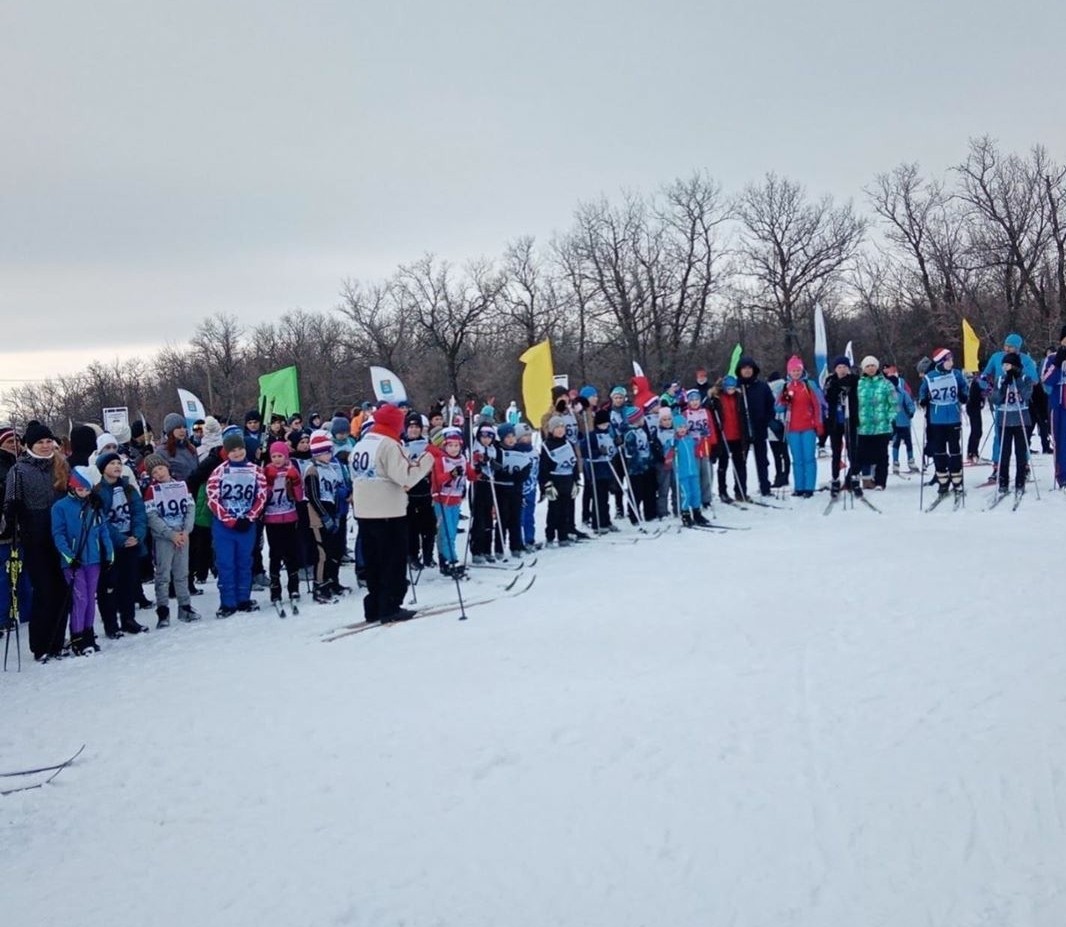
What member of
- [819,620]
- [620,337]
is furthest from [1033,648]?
[620,337]

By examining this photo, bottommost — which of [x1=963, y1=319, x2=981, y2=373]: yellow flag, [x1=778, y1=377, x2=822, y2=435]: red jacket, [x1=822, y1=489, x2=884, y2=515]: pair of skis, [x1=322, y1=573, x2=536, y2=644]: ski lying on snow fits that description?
[x1=322, y1=573, x2=536, y2=644]: ski lying on snow

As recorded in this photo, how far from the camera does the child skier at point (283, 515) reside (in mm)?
10039

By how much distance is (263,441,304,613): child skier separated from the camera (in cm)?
1004

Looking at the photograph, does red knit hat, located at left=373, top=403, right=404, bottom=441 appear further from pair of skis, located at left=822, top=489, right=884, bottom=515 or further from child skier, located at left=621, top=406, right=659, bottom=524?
pair of skis, located at left=822, top=489, right=884, bottom=515

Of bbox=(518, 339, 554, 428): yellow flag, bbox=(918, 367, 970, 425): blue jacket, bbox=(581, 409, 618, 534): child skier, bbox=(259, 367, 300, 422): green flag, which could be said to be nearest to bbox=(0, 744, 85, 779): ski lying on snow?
bbox=(518, 339, 554, 428): yellow flag

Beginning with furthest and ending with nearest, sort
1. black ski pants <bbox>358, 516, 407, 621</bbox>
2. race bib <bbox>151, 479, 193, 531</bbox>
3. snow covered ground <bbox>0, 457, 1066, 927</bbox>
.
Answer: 1. race bib <bbox>151, 479, 193, 531</bbox>
2. black ski pants <bbox>358, 516, 407, 621</bbox>
3. snow covered ground <bbox>0, 457, 1066, 927</bbox>

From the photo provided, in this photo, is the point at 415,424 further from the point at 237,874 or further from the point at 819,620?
the point at 237,874

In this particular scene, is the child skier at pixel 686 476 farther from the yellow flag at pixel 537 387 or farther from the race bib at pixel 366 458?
the race bib at pixel 366 458

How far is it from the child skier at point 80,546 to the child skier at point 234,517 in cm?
122

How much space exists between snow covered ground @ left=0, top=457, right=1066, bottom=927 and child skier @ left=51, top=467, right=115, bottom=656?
649 mm

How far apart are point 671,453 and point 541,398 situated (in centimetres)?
233

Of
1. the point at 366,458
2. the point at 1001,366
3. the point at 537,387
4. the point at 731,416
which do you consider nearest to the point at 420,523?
the point at 537,387

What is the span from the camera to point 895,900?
3473mm

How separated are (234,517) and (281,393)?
4.49m
